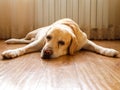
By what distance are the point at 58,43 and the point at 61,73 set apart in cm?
56

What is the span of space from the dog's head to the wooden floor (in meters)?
0.06

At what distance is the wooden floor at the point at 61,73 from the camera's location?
47.6 inches

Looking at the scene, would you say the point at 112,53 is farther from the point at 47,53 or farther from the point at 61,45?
the point at 47,53

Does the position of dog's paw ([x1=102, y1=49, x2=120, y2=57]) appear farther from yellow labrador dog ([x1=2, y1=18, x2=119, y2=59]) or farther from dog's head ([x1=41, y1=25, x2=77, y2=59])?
dog's head ([x1=41, y1=25, x2=77, y2=59])

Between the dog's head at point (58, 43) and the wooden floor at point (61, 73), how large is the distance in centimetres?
6

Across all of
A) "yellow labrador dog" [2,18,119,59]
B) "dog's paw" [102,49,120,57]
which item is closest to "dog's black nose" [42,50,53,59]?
"yellow labrador dog" [2,18,119,59]

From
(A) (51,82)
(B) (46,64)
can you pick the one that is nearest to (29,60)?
(B) (46,64)

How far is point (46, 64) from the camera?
174cm

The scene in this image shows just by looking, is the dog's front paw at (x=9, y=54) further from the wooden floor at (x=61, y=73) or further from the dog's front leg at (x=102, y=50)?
the dog's front leg at (x=102, y=50)

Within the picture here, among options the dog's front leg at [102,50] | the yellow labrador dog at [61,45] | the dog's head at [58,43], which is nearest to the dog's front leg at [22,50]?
the yellow labrador dog at [61,45]

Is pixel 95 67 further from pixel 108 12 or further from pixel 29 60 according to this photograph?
pixel 108 12

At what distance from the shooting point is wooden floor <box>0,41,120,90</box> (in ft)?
3.96

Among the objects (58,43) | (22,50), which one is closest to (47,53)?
(58,43)

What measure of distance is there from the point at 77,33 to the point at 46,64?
0.64 m
